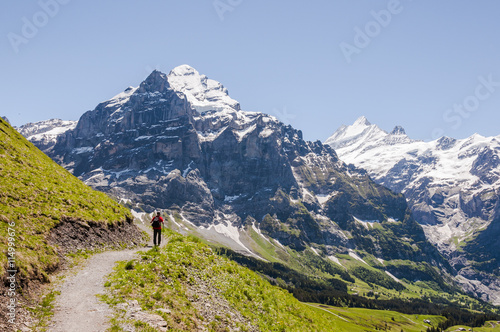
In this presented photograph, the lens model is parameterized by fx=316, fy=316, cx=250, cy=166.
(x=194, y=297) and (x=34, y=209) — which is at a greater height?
(x=34, y=209)

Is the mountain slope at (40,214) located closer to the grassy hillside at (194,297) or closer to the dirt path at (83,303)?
the dirt path at (83,303)

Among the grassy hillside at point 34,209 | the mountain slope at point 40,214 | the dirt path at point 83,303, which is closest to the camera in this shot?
the dirt path at point 83,303

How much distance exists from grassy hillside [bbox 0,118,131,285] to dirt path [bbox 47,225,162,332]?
1.95 m

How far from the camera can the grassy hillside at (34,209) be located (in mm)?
20281

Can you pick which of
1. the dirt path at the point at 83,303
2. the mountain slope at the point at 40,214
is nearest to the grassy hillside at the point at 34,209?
the mountain slope at the point at 40,214

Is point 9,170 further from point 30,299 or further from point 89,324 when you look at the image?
point 89,324

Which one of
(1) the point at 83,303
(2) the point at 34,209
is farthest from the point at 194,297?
(2) the point at 34,209

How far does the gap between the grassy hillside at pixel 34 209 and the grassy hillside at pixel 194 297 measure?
521 centimetres

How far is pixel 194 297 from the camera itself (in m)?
22.8

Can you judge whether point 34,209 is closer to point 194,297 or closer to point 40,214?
point 40,214

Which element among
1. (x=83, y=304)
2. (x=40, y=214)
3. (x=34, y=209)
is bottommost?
(x=83, y=304)

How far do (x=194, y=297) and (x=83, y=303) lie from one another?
7226mm

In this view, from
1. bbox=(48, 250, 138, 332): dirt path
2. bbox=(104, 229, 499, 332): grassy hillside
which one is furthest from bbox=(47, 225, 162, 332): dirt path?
bbox=(104, 229, 499, 332): grassy hillside

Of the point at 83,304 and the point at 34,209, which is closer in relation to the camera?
the point at 83,304
